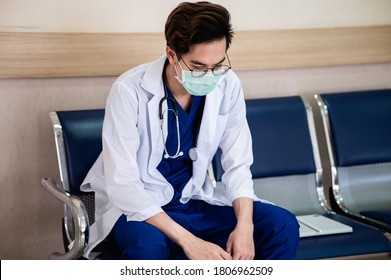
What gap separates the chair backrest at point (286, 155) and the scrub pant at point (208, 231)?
1.61 ft

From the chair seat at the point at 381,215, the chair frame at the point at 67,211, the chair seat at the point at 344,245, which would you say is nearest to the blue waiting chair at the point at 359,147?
the chair seat at the point at 381,215

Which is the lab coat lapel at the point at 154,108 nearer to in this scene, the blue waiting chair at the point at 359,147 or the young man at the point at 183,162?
the young man at the point at 183,162

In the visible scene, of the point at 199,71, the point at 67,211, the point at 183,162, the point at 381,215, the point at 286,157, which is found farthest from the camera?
the point at 286,157

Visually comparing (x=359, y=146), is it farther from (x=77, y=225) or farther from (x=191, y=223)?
(x=77, y=225)

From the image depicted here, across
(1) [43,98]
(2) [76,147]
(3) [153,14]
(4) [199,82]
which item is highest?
(3) [153,14]

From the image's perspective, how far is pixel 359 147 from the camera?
303 cm

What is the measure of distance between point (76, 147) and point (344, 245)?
114cm

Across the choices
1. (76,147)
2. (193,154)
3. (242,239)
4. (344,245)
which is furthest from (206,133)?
(344,245)

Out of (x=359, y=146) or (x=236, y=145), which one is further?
(x=359, y=146)

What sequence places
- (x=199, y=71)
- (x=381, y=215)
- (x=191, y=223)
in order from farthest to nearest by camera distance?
(x=381, y=215)
(x=191, y=223)
(x=199, y=71)

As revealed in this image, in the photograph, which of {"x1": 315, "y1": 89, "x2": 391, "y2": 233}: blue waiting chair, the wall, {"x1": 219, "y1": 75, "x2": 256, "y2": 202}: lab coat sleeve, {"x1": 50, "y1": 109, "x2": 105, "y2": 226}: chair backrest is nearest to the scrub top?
{"x1": 219, "y1": 75, "x2": 256, "y2": 202}: lab coat sleeve

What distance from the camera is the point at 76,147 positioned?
102 inches

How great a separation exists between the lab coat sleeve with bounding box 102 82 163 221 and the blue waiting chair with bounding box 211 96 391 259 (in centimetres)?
69

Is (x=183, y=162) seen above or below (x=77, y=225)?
above
